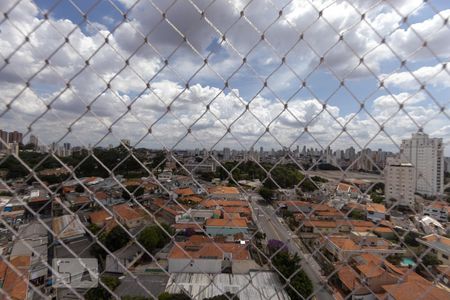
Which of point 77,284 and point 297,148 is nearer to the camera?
point 297,148

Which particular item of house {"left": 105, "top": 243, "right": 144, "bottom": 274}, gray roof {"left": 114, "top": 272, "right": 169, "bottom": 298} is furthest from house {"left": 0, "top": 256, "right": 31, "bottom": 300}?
gray roof {"left": 114, "top": 272, "right": 169, "bottom": 298}

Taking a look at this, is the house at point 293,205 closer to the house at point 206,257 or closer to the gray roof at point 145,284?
the house at point 206,257

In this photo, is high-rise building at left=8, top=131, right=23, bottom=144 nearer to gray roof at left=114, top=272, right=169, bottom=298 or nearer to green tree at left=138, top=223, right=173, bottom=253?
gray roof at left=114, top=272, right=169, bottom=298

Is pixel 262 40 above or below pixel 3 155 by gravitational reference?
above

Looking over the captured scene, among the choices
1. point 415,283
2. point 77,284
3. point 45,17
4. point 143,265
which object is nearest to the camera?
point 45,17

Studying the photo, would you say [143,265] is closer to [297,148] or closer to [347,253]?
[347,253]

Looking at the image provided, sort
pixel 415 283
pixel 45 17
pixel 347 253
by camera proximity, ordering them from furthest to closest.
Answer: pixel 415 283 < pixel 347 253 < pixel 45 17

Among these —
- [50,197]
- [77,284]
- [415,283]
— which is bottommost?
[415,283]

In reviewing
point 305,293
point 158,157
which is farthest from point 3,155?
point 305,293

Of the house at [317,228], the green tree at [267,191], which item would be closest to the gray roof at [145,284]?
the green tree at [267,191]
